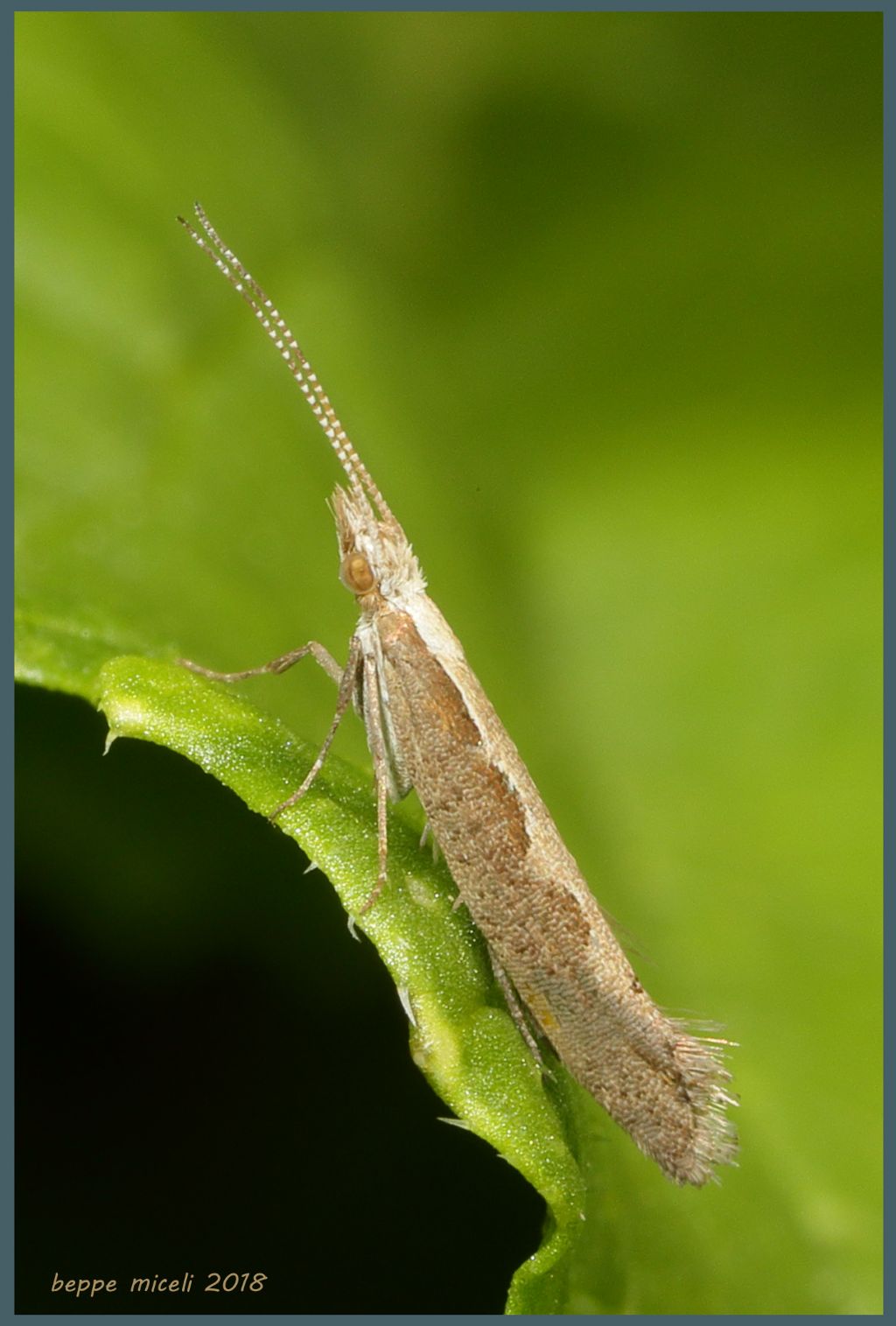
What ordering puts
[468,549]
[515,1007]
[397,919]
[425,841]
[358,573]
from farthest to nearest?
[468,549] → [358,573] → [425,841] → [515,1007] → [397,919]

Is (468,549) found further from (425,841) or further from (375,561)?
(425,841)

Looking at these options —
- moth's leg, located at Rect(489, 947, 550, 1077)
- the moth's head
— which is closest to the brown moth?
moth's leg, located at Rect(489, 947, 550, 1077)

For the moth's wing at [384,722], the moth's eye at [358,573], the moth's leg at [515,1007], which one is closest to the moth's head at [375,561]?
the moth's eye at [358,573]

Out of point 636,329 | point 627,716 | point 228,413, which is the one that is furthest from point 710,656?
point 228,413

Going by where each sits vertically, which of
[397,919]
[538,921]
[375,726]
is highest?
[375,726]

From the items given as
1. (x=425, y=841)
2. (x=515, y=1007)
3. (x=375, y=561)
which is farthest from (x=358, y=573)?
(x=515, y=1007)

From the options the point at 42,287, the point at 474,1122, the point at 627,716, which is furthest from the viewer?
the point at 627,716

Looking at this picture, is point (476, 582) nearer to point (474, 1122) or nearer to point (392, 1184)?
point (392, 1184)

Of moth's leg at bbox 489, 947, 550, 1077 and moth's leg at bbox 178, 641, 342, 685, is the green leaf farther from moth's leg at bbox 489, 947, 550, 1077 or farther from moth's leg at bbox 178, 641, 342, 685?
moth's leg at bbox 178, 641, 342, 685
